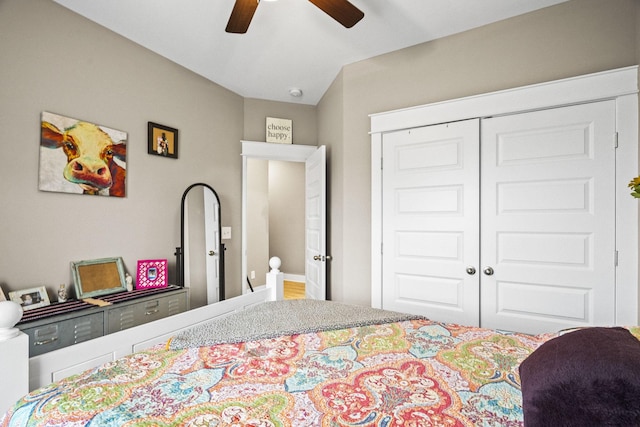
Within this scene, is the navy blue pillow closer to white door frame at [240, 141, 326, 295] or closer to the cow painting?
the cow painting

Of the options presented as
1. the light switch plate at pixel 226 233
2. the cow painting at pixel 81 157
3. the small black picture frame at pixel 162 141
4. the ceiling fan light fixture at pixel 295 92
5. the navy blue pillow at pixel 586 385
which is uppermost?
the ceiling fan light fixture at pixel 295 92

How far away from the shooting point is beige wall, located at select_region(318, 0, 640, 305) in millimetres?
1960

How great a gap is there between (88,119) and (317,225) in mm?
2016

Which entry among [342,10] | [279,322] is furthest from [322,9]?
[279,322]

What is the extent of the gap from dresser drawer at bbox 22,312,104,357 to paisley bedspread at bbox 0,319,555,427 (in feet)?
3.04

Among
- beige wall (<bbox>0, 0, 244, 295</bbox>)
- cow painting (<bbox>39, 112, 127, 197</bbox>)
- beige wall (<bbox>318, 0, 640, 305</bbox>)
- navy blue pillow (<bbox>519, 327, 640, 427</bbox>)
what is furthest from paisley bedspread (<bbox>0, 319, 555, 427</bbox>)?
beige wall (<bbox>318, 0, 640, 305</bbox>)

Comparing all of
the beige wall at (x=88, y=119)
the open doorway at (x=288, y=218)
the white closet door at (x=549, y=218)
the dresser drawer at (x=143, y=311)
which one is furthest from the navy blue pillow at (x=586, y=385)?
the open doorway at (x=288, y=218)

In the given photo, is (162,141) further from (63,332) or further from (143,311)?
(63,332)

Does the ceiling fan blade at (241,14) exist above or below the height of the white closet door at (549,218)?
above

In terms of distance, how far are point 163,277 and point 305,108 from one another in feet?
7.58

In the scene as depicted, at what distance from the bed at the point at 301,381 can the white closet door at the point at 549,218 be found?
1.00 meters

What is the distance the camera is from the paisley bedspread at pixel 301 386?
782mm

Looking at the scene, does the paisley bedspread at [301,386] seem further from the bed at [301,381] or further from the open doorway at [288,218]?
the open doorway at [288,218]

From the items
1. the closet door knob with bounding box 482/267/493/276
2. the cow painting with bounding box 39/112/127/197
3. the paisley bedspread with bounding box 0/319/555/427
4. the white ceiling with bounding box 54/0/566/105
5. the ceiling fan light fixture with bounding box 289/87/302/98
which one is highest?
the white ceiling with bounding box 54/0/566/105
